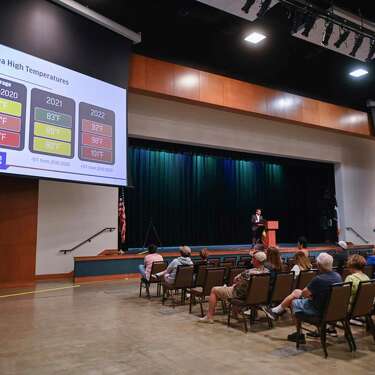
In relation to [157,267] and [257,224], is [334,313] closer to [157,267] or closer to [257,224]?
[157,267]

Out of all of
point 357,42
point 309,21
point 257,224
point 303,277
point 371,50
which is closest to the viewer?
point 303,277

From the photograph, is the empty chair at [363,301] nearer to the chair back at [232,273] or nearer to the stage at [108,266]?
the chair back at [232,273]

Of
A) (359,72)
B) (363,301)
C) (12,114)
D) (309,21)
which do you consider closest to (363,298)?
(363,301)

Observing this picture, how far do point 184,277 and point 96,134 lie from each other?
3.15 meters

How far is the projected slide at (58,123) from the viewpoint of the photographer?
5496mm

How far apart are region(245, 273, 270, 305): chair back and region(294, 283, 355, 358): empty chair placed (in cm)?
67

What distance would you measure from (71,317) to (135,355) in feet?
6.30

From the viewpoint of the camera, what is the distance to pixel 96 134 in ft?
21.9

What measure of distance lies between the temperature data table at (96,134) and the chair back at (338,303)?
472cm

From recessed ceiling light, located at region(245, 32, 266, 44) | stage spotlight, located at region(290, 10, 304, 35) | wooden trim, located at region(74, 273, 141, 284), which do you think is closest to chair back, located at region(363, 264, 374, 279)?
stage spotlight, located at region(290, 10, 304, 35)

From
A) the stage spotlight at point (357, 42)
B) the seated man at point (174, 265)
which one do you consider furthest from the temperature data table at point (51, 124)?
the stage spotlight at point (357, 42)

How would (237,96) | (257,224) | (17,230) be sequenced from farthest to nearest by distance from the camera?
(257,224), (237,96), (17,230)

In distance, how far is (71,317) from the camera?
491cm

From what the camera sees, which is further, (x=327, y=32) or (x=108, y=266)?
(x=108, y=266)
